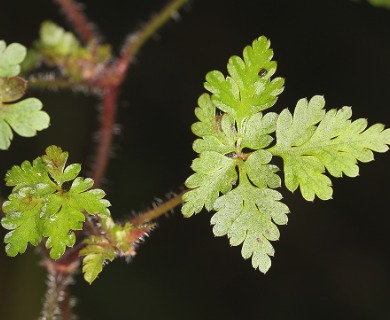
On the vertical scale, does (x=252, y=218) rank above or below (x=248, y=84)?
below


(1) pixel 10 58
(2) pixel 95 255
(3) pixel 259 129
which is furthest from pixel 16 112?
(3) pixel 259 129

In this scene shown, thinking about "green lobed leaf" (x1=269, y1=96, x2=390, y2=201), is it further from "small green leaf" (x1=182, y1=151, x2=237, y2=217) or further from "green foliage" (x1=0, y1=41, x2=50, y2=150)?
"green foliage" (x1=0, y1=41, x2=50, y2=150)

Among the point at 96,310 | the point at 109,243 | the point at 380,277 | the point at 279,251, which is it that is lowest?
the point at 380,277

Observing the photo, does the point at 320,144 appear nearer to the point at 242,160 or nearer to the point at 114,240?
the point at 242,160

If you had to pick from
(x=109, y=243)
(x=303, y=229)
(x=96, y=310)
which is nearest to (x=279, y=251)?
(x=303, y=229)

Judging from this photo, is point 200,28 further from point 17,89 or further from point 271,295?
point 17,89

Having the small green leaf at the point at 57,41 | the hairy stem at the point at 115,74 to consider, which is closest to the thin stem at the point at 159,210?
the hairy stem at the point at 115,74

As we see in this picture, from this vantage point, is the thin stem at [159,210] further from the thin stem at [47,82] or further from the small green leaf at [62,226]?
the thin stem at [47,82]

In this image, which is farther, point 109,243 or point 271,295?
point 271,295
